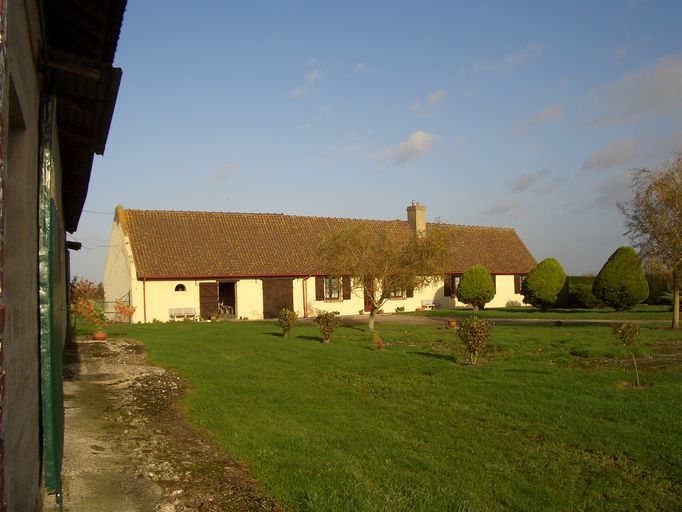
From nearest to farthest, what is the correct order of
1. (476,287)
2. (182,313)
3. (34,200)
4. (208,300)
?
(34,200)
(182,313)
(208,300)
(476,287)

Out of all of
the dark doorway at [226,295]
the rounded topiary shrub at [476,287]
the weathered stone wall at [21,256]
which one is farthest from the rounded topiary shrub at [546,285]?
the weathered stone wall at [21,256]

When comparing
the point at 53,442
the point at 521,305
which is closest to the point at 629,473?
the point at 53,442

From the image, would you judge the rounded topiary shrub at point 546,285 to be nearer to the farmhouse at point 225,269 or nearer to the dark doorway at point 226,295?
the farmhouse at point 225,269

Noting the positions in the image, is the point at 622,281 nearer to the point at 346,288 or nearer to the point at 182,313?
the point at 346,288

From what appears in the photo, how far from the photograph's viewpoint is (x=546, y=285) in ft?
108

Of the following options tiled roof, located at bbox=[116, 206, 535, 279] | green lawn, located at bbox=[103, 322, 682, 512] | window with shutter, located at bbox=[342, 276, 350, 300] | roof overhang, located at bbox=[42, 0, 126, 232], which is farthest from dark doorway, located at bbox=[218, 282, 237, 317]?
roof overhang, located at bbox=[42, 0, 126, 232]

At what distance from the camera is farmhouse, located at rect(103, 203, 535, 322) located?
2867 cm

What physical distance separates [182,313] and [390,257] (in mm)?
11380

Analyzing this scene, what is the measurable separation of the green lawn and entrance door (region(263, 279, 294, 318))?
15.7 metres

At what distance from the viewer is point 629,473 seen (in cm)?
577

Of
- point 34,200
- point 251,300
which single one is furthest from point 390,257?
point 34,200

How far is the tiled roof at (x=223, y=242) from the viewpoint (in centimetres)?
2934

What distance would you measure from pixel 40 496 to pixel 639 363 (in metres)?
11.5

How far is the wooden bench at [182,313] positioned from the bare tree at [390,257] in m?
9.30
